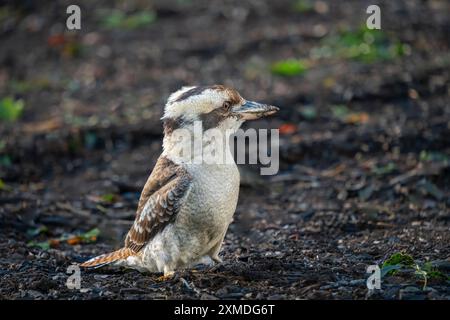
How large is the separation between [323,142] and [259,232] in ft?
8.61

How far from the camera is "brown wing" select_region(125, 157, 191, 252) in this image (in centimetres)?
665

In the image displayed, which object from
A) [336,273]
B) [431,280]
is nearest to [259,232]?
[336,273]

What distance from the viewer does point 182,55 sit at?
45.2ft

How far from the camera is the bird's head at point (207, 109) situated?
675cm

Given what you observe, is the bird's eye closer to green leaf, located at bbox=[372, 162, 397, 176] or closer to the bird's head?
the bird's head

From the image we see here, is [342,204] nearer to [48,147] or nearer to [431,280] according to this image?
[431,280]

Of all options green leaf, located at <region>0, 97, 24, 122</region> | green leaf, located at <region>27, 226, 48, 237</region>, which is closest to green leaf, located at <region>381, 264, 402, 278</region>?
green leaf, located at <region>27, 226, 48, 237</region>

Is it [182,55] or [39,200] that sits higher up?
Answer: [182,55]

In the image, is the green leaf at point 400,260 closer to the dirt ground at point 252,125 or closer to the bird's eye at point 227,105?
the dirt ground at point 252,125

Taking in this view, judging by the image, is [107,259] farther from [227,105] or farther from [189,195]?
[227,105]

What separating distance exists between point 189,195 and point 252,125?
4.80 meters

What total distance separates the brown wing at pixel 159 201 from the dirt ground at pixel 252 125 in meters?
0.35

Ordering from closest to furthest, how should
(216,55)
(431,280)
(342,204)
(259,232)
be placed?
(431,280) → (259,232) → (342,204) → (216,55)

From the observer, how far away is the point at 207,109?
22.2ft
